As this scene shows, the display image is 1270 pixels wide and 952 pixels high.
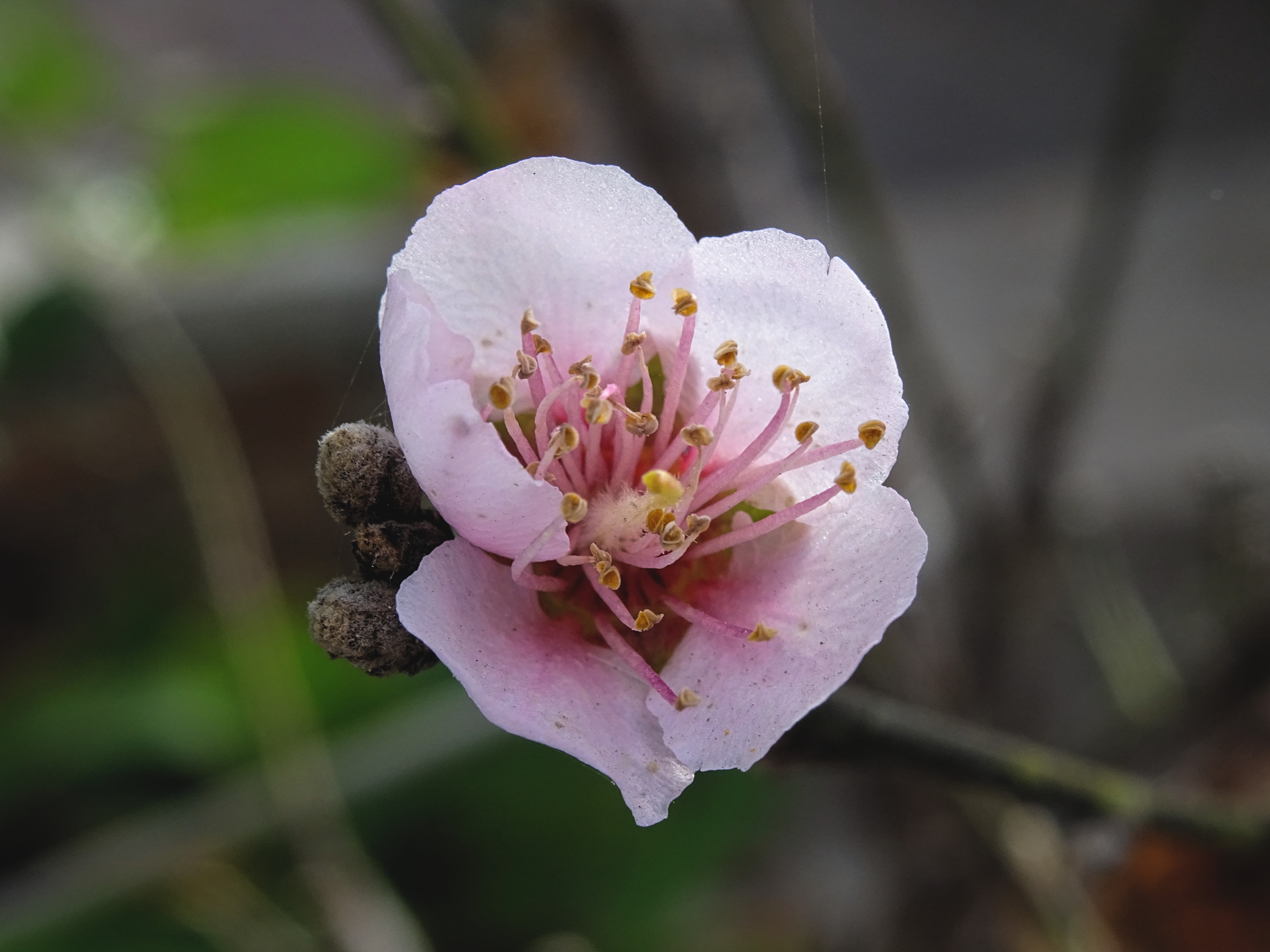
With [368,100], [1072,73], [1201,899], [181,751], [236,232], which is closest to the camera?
[1201,899]

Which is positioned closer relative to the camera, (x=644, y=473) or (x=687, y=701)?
(x=687, y=701)

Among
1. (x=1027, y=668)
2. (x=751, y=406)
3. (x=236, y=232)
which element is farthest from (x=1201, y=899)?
(x=236, y=232)

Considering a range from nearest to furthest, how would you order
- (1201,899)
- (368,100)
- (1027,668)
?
1. (1201,899)
2. (1027,668)
3. (368,100)

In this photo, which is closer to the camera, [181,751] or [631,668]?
[631,668]

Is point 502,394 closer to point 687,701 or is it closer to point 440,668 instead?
point 687,701

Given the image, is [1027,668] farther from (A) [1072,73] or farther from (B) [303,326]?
(A) [1072,73]

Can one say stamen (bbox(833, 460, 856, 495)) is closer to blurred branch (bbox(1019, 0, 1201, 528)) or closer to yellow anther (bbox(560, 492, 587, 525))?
yellow anther (bbox(560, 492, 587, 525))

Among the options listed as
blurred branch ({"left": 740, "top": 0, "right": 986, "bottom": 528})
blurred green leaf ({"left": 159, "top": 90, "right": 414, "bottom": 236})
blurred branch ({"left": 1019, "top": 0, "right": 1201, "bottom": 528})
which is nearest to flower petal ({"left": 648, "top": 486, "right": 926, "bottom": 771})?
blurred branch ({"left": 740, "top": 0, "right": 986, "bottom": 528})

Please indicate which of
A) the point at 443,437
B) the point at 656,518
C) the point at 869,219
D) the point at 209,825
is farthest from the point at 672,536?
the point at 209,825
